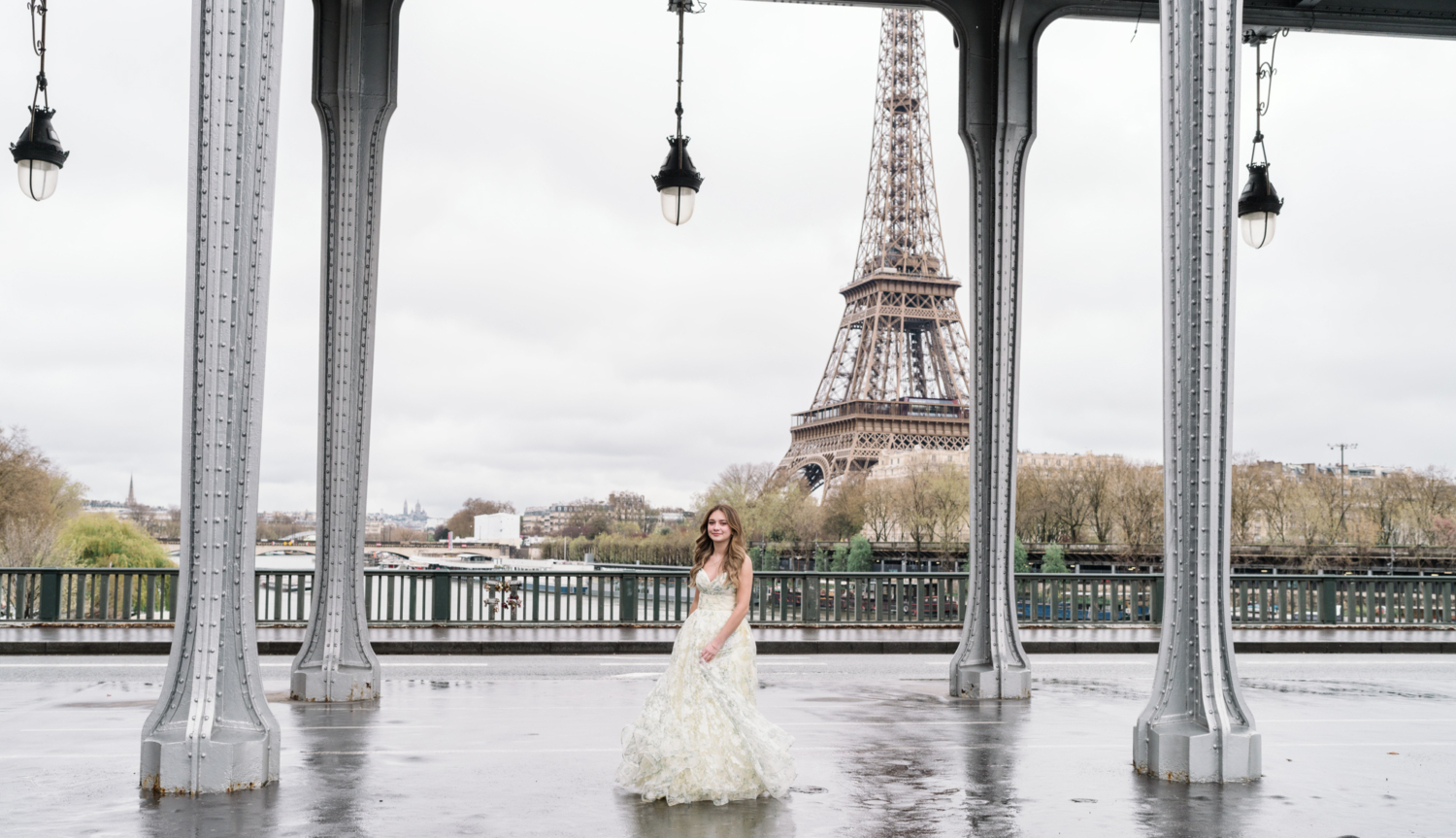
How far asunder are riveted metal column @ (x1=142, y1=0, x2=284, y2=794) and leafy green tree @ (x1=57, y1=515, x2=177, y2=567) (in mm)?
60015

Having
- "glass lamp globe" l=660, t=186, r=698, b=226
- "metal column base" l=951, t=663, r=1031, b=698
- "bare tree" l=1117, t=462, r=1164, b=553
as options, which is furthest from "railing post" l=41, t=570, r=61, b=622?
"bare tree" l=1117, t=462, r=1164, b=553

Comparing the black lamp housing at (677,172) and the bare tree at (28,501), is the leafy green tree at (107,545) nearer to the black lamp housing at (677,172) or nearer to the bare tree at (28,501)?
the bare tree at (28,501)

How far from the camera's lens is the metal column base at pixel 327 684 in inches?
435

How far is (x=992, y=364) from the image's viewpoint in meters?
11.8

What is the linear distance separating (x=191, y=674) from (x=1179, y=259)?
660cm

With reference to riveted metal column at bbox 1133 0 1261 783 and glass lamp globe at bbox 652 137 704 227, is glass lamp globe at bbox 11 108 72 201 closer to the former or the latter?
glass lamp globe at bbox 652 137 704 227

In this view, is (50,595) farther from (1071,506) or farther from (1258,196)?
(1071,506)

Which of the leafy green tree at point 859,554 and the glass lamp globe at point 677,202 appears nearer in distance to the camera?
the glass lamp globe at point 677,202

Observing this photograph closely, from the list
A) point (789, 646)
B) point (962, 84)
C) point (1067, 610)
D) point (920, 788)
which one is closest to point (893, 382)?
point (1067, 610)

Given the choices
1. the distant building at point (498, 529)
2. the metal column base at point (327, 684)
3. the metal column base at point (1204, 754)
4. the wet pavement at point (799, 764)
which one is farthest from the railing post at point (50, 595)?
the distant building at point (498, 529)

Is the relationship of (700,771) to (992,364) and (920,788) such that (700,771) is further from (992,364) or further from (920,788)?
(992,364)

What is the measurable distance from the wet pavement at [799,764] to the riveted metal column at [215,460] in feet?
0.99

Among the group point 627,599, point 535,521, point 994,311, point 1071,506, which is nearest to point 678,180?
point 994,311

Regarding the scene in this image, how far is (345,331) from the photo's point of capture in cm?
1112
